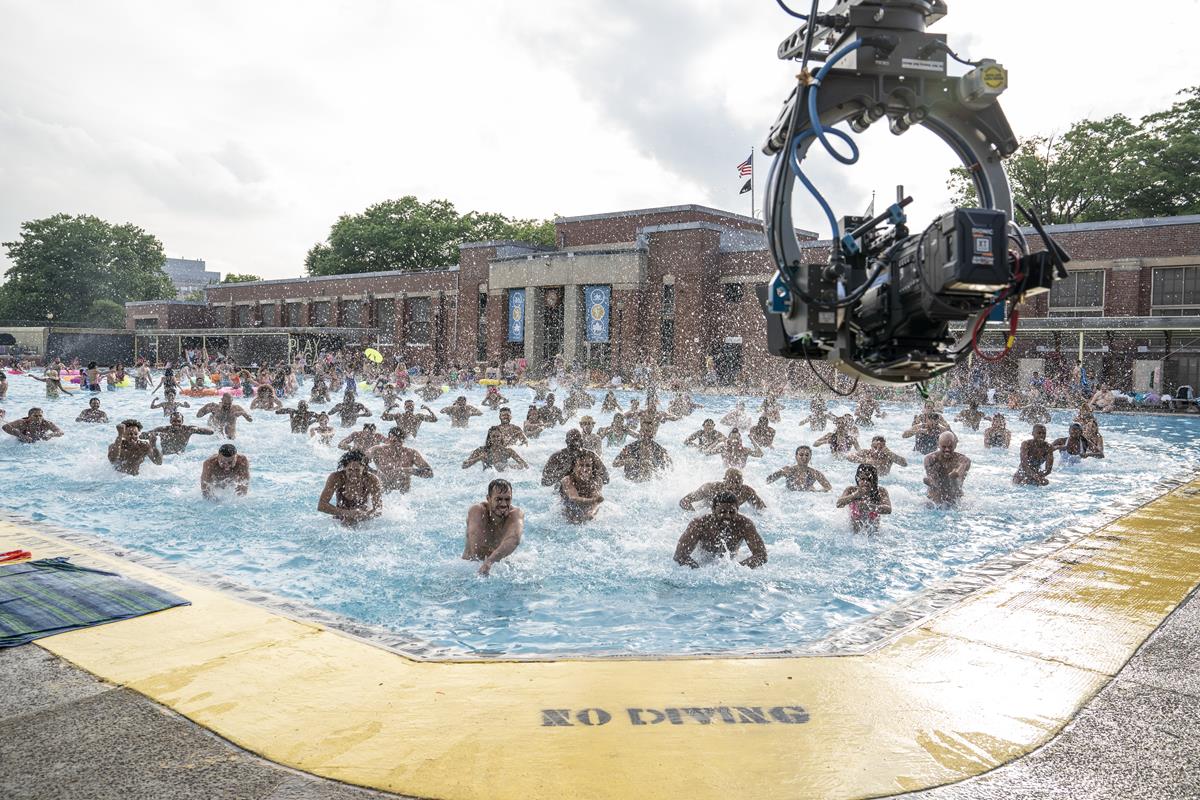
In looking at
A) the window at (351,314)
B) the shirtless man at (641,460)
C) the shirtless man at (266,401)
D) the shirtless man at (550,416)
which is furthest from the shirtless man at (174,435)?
the window at (351,314)

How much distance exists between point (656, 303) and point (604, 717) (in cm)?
3562

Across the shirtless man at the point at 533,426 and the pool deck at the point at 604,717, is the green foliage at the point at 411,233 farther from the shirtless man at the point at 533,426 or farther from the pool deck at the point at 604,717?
the pool deck at the point at 604,717

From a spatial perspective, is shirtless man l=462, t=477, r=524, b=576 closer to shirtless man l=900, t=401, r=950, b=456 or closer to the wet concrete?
the wet concrete

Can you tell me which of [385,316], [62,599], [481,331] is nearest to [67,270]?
[385,316]

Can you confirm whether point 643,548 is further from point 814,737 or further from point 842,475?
point 842,475

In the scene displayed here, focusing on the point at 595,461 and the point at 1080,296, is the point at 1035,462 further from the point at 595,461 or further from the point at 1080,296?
the point at 1080,296

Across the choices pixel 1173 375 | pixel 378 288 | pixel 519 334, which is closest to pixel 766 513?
pixel 1173 375

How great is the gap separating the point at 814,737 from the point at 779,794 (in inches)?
23.8

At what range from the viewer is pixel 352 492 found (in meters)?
10.5

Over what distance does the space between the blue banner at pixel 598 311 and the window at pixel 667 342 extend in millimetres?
2825

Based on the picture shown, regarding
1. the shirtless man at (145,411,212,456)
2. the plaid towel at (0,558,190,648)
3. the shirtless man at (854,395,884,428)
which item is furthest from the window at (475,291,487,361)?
the plaid towel at (0,558,190,648)

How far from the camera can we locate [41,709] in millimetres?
4199

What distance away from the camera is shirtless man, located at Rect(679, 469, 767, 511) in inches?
398

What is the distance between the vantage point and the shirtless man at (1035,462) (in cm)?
1385
